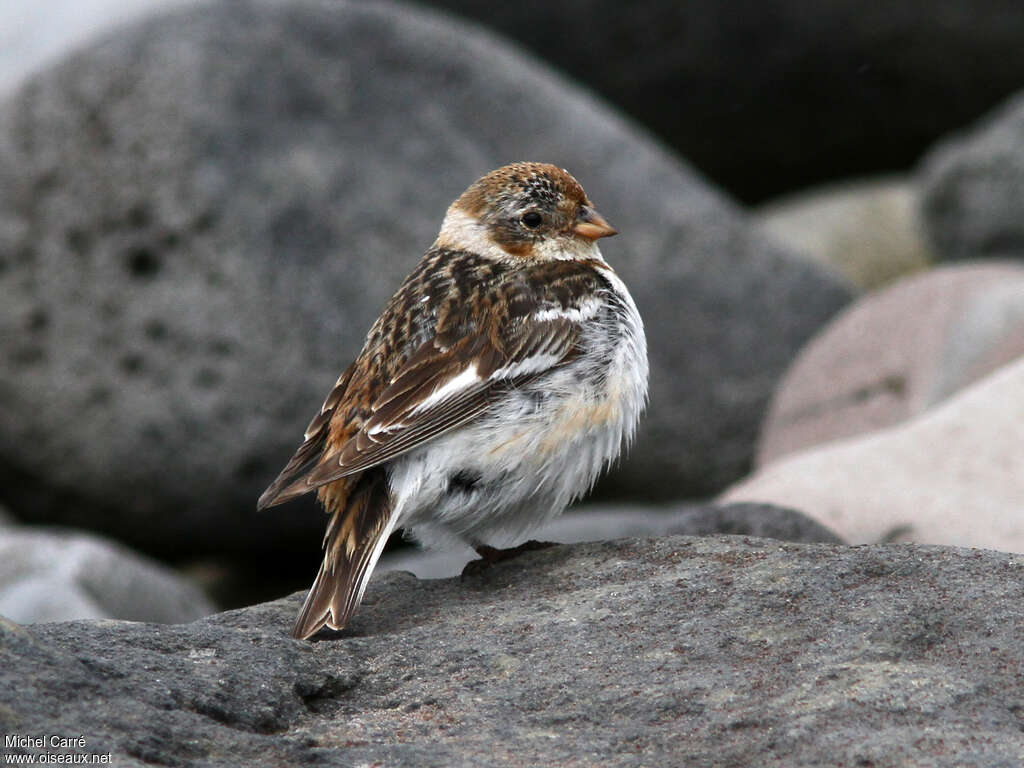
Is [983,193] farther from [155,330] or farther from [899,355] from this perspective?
[155,330]

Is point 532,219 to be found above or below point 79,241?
above

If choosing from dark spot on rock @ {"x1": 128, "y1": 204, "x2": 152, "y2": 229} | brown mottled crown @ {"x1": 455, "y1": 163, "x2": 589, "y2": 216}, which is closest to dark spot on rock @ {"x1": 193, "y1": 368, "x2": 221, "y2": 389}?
dark spot on rock @ {"x1": 128, "y1": 204, "x2": 152, "y2": 229}

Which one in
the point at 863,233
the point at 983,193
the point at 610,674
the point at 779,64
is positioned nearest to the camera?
the point at 610,674

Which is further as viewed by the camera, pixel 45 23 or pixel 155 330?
pixel 45 23

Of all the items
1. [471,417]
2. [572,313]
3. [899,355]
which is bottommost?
[899,355]

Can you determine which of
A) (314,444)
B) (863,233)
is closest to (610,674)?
(314,444)

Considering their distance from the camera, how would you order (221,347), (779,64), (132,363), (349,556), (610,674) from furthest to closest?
(779,64), (132,363), (221,347), (349,556), (610,674)

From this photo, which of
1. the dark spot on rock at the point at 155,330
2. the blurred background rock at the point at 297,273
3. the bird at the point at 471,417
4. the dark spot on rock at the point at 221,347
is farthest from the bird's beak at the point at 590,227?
the dark spot on rock at the point at 155,330

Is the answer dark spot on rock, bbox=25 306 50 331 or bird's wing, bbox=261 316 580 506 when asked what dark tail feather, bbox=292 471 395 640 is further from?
dark spot on rock, bbox=25 306 50 331
